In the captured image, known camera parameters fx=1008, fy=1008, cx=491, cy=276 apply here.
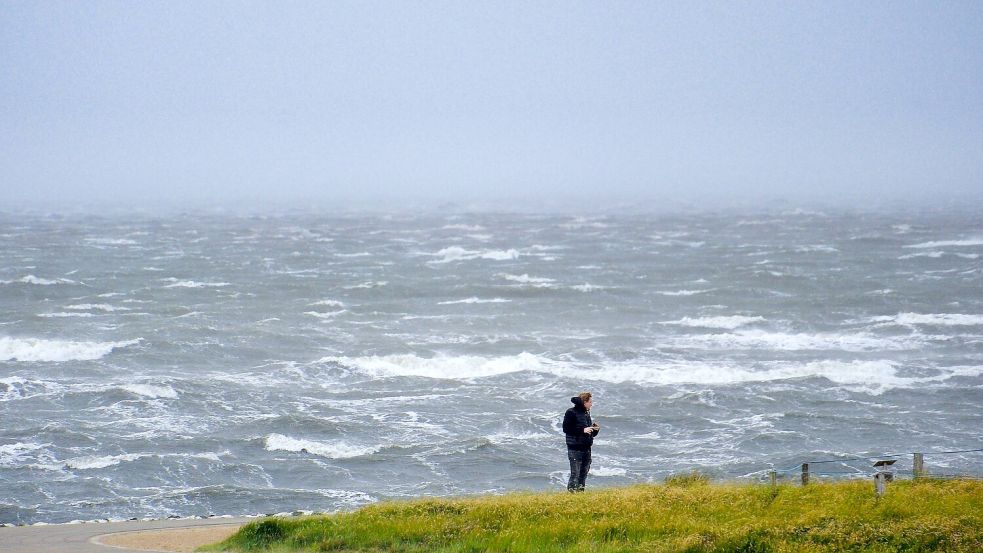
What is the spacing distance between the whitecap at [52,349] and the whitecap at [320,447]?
12.6m

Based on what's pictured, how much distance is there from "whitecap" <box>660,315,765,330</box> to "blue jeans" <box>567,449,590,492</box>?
25.1m

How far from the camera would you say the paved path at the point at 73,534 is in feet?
44.6

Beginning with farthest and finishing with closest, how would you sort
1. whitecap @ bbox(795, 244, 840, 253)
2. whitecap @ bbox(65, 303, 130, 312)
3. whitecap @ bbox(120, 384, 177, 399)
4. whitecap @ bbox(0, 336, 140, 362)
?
whitecap @ bbox(795, 244, 840, 253) < whitecap @ bbox(65, 303, 130, 312) < whitecap @ bbox(0, 336, 140, 362) < whitecap @ bbox(120, 384, 177, 399)

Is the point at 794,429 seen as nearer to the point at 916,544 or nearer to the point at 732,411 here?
the point at 732,411

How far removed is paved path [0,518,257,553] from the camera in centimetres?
1359

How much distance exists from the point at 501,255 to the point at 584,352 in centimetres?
3556

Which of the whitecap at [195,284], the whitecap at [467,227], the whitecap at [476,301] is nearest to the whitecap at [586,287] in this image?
the whitecap at [476,301]

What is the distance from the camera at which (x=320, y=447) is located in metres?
22.8

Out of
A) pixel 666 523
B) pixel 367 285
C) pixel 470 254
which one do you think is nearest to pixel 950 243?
pixel 470 254

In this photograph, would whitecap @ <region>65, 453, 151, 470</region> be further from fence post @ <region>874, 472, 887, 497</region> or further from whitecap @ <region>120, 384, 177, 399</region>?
fence post @ <region>874, 472, 887, 497</region>

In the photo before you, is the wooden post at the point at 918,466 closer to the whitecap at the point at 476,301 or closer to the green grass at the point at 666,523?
the green grass at the point at 666,523

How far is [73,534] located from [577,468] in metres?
7.38

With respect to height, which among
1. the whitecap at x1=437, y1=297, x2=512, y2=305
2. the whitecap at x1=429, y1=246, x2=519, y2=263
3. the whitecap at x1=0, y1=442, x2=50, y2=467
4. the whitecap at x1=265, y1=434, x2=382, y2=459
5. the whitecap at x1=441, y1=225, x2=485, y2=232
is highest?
the whitecap at x1=441, y1=225, x2=485, y2=232

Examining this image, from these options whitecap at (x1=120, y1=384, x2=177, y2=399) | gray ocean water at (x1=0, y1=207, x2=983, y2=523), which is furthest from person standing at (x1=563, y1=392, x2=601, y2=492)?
whitecap at (x1=120, y1=384, x2=177, y2=399)
